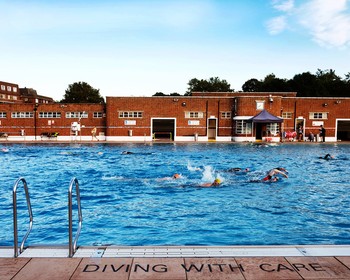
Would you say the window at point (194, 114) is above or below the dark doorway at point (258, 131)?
above

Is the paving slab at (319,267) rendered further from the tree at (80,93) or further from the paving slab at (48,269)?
the tree at (80,93)

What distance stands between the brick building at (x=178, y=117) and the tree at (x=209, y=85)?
64.5 metres

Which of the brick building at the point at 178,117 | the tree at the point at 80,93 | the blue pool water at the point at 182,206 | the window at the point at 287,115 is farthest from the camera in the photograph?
the tree at the point at 80,93

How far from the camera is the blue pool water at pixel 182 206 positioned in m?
7.39

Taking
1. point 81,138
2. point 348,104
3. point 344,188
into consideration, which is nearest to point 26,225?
point 344,188

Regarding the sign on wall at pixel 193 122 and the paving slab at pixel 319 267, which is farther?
the sign on wall at pixel 193 122

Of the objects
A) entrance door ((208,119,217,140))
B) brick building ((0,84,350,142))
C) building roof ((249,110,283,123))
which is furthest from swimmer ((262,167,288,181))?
entrance door ((208,119,217,140))

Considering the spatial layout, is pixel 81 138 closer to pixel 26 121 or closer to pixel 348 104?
pixel 26 121

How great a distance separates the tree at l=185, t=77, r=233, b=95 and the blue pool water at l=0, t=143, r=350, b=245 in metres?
85.9

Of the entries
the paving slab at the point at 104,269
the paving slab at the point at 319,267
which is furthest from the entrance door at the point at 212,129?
the paving slab at the point at 104,269

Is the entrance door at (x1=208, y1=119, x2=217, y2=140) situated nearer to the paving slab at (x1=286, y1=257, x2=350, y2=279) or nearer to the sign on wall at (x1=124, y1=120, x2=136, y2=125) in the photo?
the sign on wall at (x1=124, y1=120, x2=136, y2=125)

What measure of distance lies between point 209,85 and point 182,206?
314 ft

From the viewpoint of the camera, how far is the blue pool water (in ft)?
24.2

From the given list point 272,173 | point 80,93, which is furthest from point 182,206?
point 80,93
